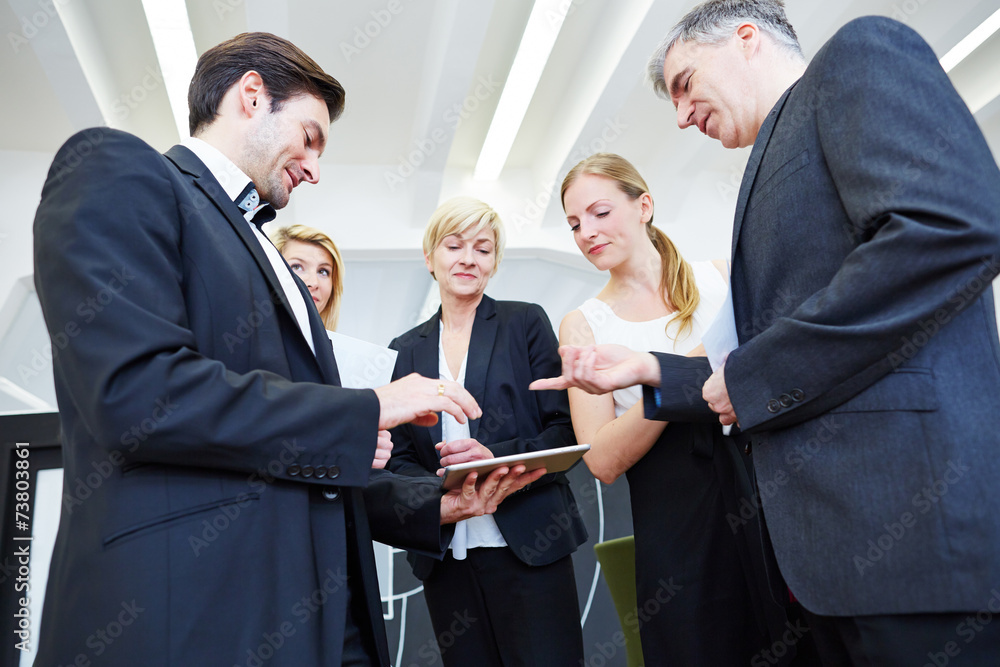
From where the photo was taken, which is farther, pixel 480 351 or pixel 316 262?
pixel 316 262

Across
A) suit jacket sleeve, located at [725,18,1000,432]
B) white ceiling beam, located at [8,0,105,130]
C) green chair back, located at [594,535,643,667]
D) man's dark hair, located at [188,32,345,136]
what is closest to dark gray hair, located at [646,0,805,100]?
suit jacket sleeve, located at [725,18,1000,432]

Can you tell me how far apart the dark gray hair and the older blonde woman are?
1126 millimetres

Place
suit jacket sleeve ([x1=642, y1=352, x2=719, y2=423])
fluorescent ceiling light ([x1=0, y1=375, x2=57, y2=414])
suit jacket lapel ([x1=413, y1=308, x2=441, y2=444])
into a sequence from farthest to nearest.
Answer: fluorescent ceiling light ([x1=0, y1=375, x2=57, y2=414]), suit jacket lapel ([x1=413, y1=308, x2=441, y2=444]), suit jacket sleeve ([x1=642, y1=352, x2=719, y2=423])

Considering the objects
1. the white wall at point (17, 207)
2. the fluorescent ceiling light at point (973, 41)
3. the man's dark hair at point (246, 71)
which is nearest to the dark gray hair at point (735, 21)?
the man's dark hair at point (246, 71)

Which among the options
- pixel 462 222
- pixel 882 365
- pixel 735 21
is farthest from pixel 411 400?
pixel 462 222

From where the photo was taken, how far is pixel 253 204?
5.16 ft

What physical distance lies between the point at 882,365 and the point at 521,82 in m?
4.57

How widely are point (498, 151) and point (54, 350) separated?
5347 mm

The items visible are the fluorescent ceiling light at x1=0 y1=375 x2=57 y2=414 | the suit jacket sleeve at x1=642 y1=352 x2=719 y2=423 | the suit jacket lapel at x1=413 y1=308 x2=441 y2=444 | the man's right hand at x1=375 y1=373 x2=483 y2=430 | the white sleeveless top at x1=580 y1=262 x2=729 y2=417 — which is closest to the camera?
the man's right hand at x1=375 y1=373 x2=483 y2=430

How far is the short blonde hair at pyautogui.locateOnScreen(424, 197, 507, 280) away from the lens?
2.65 meters

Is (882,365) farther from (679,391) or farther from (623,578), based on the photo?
(623,578)

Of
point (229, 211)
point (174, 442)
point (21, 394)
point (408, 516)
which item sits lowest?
point (408, 516)

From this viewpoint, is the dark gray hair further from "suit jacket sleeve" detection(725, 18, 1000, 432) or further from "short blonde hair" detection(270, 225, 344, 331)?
"short blonde hair" detection(270, 225, 344, 331)

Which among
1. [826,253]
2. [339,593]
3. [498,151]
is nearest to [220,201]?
[339,593]
